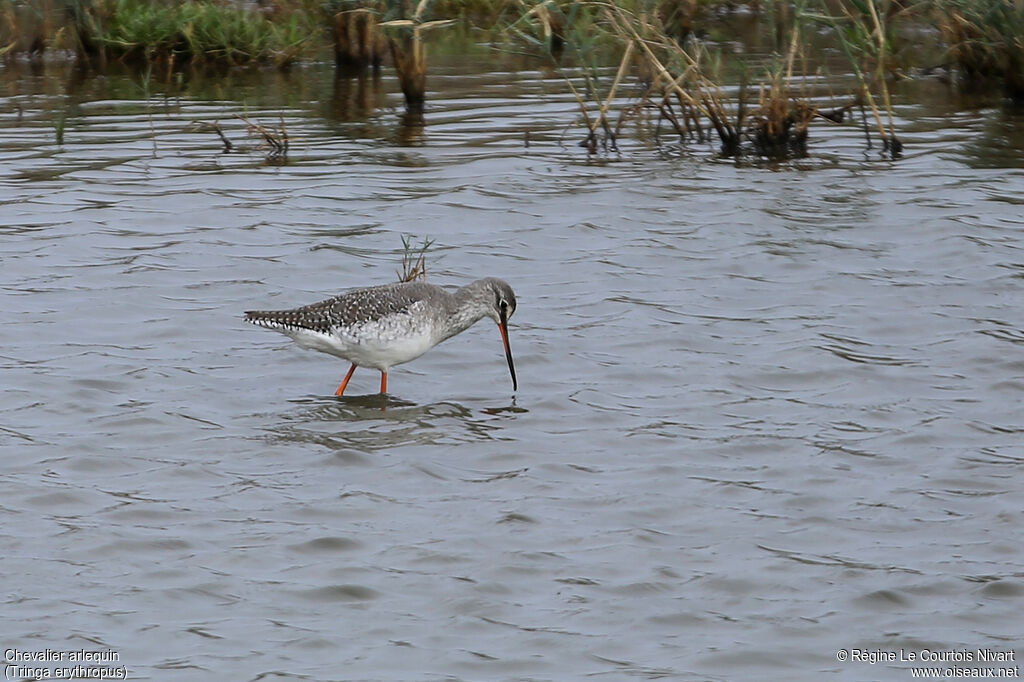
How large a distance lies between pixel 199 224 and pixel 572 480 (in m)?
5.59

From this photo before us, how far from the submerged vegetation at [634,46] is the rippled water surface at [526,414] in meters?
0.54

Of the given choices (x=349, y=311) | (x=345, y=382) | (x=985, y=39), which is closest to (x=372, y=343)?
(x=349, y=311)

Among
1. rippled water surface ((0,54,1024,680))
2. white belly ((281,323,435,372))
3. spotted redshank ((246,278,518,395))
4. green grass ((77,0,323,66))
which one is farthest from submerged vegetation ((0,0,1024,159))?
white belly ((281,323,435,372))

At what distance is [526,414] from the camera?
801 centimetres

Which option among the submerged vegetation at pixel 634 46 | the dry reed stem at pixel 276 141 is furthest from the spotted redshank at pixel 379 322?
the dry reed stem at pixel 276 141

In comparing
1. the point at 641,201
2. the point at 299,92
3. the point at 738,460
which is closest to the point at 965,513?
the point at 738,460

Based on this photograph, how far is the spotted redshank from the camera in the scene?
7.83 metres

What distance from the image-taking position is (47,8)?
688 inches

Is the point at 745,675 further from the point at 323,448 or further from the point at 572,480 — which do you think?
the point at 323,448

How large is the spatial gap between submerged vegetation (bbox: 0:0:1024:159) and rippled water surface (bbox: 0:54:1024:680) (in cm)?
54

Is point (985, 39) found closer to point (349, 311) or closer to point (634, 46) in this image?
point (634, 46)

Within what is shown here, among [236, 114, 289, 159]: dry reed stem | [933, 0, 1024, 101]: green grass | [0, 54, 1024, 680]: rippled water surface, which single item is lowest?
[0, 54, 1024, 680]: rippled water surface

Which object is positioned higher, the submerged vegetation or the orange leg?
the submerged vegetation

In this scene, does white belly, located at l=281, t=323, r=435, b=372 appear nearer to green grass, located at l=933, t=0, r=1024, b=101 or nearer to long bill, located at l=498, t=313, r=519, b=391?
long bill, located at l=498, t=313, r=519, b=391
